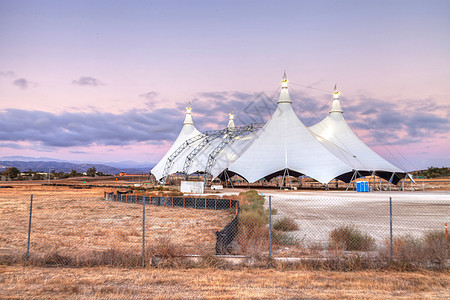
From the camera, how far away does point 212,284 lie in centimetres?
687

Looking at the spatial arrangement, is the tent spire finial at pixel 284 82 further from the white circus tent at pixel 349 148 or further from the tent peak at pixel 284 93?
the white circus tent at pixel 349 148

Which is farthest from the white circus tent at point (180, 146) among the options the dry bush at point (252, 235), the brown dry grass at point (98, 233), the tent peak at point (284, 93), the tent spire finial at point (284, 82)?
the dry bush at point (252, 235)

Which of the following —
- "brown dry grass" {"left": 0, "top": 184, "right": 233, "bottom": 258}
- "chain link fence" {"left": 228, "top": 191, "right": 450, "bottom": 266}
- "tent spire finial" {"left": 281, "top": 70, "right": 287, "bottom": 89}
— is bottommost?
"brown dry grass" {"left": 0, "top": 184, "right": 233, "bottom": 258}

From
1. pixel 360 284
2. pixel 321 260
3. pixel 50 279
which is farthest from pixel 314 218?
pixel 50 279

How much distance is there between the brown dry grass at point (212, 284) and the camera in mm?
6316

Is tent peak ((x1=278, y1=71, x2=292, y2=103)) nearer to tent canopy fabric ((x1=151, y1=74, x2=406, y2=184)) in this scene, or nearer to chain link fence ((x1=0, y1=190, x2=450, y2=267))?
tent canopy fabric ((x1=151, y1=74, x2=406, y2=184))

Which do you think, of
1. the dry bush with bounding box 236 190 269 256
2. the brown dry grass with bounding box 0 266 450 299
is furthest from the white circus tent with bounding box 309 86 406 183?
the brown dry grass with bounding box 0 266 450 299

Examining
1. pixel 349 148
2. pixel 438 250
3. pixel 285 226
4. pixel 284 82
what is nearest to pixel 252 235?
pixel 285 226

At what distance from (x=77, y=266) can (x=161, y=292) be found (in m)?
2.91

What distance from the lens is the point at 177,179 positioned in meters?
74.4

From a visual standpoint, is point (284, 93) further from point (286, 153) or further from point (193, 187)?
point (193, 187)

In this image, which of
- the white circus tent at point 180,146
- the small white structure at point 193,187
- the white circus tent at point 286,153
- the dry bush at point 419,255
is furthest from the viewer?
the white circus tent at point 180,146

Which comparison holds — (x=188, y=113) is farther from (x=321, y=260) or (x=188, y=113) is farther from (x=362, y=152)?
(x=321, y=260)

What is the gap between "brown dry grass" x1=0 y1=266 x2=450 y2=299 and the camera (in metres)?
6.32
